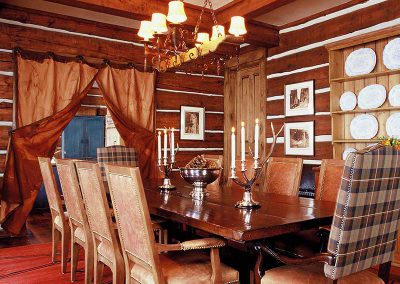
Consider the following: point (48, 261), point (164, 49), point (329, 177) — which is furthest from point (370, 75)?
point (48, 261)

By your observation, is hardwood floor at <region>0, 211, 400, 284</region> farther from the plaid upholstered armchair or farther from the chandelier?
the chandelier

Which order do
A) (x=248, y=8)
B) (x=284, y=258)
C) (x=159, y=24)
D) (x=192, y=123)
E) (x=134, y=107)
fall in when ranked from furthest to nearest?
(x=192, y=123)
(x=134, y=107)
(x=248, y=8)
(x=159, y=24)
(x=284, y=258)

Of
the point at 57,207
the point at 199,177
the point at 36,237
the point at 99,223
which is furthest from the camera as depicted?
the point at 36,237

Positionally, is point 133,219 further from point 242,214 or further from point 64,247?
point 64,247

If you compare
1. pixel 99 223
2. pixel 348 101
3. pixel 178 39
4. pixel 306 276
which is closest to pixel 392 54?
pixel 348 101

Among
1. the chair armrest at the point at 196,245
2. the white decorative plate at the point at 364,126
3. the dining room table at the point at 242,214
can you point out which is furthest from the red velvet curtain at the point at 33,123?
the white decorative plate at the point at 364,126

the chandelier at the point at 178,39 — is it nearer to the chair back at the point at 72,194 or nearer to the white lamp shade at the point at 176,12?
the white lamp shade at the point at 176,12

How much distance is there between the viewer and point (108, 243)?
254 centimetres

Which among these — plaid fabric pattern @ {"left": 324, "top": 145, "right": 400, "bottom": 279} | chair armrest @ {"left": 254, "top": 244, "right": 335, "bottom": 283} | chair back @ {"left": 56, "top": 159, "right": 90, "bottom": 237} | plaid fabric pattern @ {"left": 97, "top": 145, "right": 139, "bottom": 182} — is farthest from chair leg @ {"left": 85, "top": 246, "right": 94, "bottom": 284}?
plaid fabric pattern @ {"left": 97, "top": 145, "right": 139, "bottom": 182}

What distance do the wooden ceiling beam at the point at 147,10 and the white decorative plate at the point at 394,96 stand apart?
1934 millimetres

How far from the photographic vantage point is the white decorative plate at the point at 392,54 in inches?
158

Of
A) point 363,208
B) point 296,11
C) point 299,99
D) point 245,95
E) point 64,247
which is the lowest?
point 64,247

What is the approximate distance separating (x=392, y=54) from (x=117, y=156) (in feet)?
11.1

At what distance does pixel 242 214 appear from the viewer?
229cm
